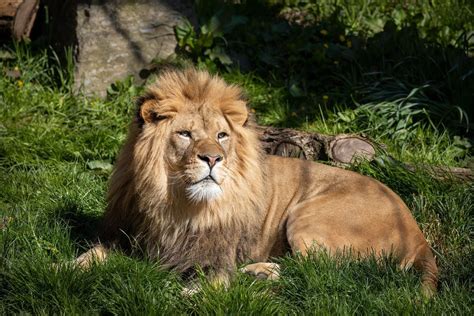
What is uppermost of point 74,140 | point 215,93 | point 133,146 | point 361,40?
→ point 215,93

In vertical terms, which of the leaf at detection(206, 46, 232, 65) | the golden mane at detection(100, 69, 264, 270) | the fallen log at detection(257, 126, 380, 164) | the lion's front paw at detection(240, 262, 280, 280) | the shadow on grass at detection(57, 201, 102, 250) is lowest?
the shadow on grass at detection(57, 201, 102, 250)

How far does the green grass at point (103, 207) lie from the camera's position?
440 cm

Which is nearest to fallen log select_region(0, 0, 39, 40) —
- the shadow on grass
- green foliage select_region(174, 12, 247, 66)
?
green foliage select_region(174, 12, 247, 66)

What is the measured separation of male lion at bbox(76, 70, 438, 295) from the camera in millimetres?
4848

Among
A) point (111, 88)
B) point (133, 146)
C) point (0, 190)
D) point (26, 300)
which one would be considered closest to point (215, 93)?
point (133, 146)

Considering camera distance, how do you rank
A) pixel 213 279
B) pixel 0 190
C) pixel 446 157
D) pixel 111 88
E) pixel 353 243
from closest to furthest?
pixel 213 279
pixel 353 243
pixel 0 190
pixel 446 157
pixel 111 88

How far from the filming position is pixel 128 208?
16.8 feet

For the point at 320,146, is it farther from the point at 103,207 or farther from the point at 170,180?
the point at 170,180

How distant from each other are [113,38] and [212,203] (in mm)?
3397

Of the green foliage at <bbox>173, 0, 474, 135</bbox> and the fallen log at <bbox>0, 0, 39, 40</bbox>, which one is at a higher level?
the green foliage at <bbox>173, 0, 474, 135</bbox>

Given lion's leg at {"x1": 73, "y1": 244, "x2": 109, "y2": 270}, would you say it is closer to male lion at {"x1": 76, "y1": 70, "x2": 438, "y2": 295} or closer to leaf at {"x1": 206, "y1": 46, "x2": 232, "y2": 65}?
male lion at {"x1": 76, "y1": 70, "x2": 438, "y2": 295}

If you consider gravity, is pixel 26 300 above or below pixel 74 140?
above

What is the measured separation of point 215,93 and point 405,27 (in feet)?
12.1

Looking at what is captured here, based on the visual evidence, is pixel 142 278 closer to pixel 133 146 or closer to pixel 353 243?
pixel 133 146
